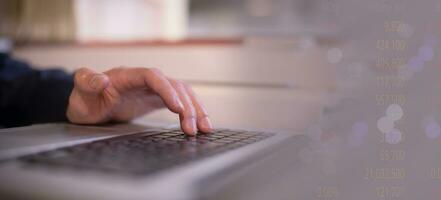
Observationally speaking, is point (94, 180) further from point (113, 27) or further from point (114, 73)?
point (113, 27)

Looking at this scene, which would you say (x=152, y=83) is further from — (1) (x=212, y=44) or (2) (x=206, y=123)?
(1) (x=212, y=44)

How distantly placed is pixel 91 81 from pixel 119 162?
27 cm

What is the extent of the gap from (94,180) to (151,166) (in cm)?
5

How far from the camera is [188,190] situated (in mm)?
244

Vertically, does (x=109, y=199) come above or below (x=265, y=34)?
below

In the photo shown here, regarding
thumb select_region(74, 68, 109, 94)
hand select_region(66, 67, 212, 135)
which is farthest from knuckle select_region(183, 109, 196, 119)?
thumb select_region(74, 68, 109, 94)

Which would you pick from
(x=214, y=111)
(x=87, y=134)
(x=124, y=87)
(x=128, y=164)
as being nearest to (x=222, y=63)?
(x=214, y=111)

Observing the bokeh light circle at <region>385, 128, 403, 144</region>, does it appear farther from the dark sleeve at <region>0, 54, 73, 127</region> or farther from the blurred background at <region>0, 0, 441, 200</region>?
the dark sleeve at <region>0, 54, 73, 127</region>

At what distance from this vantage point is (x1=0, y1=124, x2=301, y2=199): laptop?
0.24m

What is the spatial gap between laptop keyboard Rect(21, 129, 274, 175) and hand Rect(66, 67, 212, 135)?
46 millimetres

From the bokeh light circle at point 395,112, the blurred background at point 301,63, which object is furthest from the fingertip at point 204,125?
the bokeh light circle at point 395,112

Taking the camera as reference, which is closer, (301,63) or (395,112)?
(395,112)

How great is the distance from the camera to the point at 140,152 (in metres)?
0.35

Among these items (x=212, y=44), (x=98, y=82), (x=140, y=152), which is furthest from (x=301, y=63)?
(x=140, y=152)
